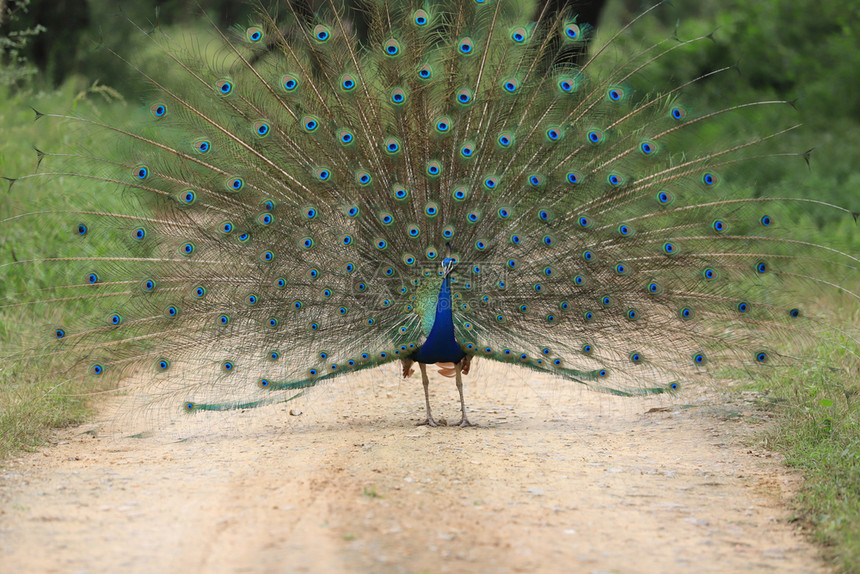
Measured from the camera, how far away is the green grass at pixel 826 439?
4434 millimetres

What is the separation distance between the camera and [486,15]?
650cm

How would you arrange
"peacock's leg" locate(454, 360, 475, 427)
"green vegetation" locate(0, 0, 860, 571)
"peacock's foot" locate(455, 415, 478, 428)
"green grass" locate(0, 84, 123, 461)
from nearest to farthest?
1. "green vegetation" locate(0, 0, 860, 571)
2. "green grass" locate(0, 84, 123, 461)
3. "peacock's leg" locate(454, 360, 475, 427)
4. "peacock's foot" locate(455, 415, 478, 428)

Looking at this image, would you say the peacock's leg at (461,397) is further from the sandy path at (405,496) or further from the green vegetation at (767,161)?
the green vegetation at (767,161)

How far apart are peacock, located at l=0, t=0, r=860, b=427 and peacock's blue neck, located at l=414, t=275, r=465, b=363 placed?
0.02 meters

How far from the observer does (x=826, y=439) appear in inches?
233

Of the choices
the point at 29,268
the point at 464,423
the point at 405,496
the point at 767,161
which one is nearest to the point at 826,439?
the point at 464,423

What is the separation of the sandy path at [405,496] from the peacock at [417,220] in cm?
53

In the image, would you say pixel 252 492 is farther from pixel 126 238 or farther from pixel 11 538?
pixel 126 238

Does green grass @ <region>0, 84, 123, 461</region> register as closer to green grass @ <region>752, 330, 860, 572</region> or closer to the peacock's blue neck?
the peacock's blue neck

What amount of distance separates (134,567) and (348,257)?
312cm

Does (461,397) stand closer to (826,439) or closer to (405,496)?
(405,496)

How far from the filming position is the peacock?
6.37m

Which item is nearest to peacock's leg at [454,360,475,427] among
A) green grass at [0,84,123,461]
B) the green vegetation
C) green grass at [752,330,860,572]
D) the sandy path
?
the sandy path

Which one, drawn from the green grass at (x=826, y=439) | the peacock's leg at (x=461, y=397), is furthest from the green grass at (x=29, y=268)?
the green grass at (x=826, y=439)
